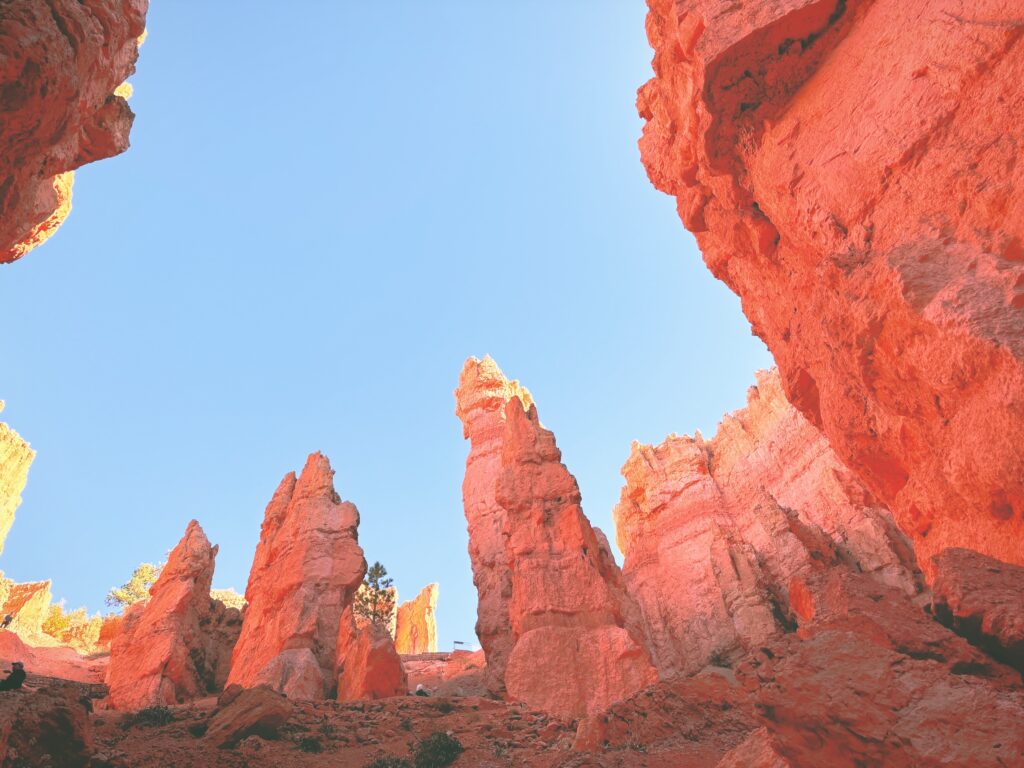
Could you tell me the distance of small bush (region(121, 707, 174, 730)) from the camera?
13.9m

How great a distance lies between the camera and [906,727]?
4645 millimetres

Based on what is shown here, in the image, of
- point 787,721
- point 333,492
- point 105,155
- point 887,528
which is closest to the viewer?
point 787,721

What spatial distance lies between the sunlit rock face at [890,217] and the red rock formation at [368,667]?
15543 mm

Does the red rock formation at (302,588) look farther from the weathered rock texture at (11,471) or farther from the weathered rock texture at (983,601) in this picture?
the weathered rock texture at (11,471)

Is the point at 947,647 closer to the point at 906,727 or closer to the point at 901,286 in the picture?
the point at 906,727

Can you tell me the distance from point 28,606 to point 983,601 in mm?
59083

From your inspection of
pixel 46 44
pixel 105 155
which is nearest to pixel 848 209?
pixel 46 44

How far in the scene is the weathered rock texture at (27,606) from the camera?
43750mm

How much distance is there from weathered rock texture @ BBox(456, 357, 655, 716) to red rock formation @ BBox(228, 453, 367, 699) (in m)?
6.61

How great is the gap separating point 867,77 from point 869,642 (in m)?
9.70

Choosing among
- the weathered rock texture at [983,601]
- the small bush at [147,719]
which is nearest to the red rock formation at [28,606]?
the small bush at [147,719]

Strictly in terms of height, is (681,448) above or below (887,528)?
above

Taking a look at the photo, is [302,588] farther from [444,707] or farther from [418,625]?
[418,625]

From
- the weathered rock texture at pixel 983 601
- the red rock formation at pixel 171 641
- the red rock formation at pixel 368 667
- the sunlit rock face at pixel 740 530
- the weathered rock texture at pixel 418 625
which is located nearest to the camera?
the weathered rock texture at pixel 983 601
